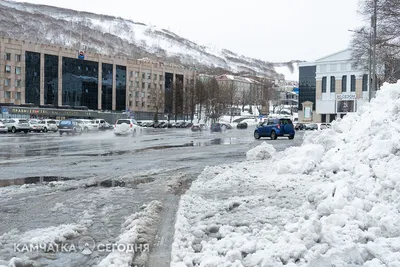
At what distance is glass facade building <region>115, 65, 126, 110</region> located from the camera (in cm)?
10988

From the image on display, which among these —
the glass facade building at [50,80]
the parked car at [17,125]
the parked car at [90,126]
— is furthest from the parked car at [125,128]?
the glass facade building at [50,80]

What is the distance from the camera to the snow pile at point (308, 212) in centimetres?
492

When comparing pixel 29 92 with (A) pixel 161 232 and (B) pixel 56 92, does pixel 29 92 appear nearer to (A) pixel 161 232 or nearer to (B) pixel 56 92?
(B) pixel 56 92

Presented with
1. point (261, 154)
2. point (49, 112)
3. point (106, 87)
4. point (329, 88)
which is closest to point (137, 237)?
point (261, 154)

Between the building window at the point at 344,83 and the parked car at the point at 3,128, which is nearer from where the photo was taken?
the parked car at the point at 3,128

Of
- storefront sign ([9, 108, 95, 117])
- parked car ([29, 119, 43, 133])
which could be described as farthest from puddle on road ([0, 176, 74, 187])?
storefront sign ([9, 108, 95, 117])

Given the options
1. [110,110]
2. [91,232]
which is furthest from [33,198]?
[110,110]

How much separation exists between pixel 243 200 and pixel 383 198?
2581 mm

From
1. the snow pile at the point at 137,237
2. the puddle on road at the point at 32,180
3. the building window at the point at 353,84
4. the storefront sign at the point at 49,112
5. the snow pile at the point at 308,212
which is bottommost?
the snow pile at the point at 137,237

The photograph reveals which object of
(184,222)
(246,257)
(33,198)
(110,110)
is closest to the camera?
(246,257)

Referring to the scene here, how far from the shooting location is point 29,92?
9056 cm

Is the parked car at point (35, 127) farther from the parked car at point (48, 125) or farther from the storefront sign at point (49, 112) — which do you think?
the storefront sign at point (49, 112)

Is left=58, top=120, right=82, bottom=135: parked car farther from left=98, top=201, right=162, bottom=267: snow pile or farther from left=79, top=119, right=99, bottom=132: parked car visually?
left=98, top=201, right=162, bottom=267: snow pile

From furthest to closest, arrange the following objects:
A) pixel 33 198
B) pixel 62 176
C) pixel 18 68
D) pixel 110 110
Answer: pixel 110 110 < pixel 18 68 < pixel 62 176 < pixel 33 198
